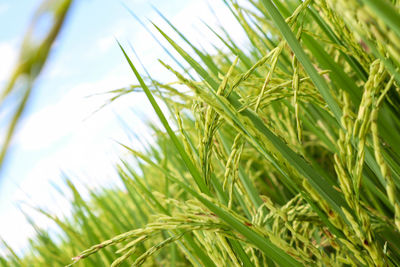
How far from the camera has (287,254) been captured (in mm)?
530

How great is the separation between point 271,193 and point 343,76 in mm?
648

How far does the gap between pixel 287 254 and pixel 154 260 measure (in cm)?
100

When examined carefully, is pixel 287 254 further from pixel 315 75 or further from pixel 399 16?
pixel 399 16

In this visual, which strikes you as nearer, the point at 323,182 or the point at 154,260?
the point at 323,182

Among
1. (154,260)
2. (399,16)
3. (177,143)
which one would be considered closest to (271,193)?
(154,260)

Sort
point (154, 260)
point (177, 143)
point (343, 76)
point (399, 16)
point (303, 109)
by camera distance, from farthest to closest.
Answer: point (154, 260) < point (303, 109) < point (343, 76) < point (177, 143) < point (399, 16)

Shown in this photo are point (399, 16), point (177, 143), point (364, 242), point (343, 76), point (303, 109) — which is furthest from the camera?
point (303, 109)

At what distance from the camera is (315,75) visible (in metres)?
0.47

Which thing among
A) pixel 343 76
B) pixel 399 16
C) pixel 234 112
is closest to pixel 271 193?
pixel 343 76

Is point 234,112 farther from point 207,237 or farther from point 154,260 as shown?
point 154,260

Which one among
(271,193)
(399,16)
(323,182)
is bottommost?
(271,193)

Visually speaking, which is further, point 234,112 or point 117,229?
point 117,229

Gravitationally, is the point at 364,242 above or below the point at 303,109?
below

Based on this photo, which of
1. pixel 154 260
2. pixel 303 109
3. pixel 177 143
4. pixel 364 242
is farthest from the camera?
pixel 154 260
